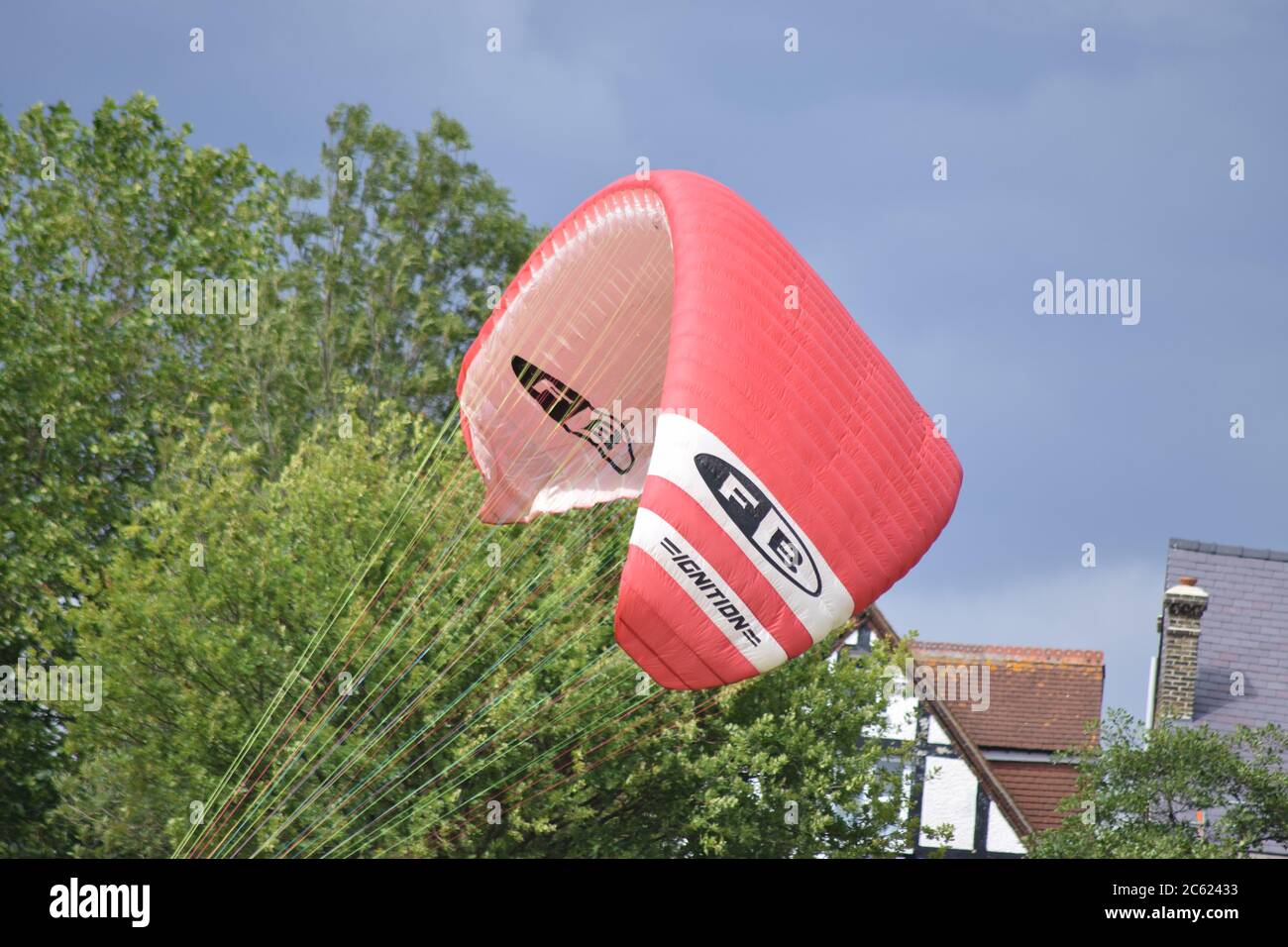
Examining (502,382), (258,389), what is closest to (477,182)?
(258,389)

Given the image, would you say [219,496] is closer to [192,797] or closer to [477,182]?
[192,797]

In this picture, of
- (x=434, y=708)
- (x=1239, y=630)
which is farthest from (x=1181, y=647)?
(x=434, y=708)

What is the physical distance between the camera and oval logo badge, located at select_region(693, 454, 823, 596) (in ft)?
28.6

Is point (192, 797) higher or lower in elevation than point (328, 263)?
lower

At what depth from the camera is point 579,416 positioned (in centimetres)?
1216

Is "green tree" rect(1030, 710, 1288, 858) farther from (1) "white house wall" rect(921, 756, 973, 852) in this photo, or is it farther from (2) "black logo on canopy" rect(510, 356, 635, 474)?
(2) "black logo on canopy" rect(510, 356, 635, 474)

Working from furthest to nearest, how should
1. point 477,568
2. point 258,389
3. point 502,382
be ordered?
point 258,389 < point 477,568 < point 502,382

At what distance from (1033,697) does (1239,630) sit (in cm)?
317

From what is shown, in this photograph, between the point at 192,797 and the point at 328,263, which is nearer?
the point at 192,797

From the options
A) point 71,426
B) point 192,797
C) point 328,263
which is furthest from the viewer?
point 328,263

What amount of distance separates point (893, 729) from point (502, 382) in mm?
11822

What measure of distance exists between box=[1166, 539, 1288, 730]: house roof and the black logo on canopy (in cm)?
1322

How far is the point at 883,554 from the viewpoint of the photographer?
962 centimetres
